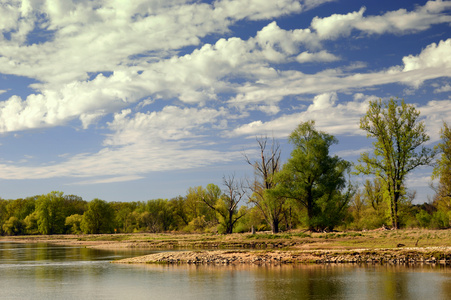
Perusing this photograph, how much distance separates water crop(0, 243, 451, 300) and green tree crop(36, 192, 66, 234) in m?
109

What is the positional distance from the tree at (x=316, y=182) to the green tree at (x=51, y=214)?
101 m

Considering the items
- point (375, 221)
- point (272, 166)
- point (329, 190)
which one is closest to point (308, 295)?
point (329, 190)

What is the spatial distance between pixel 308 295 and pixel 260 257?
60.2 feet

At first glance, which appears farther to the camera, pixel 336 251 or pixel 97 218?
pixel 97 218

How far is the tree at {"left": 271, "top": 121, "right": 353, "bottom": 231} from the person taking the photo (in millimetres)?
61750

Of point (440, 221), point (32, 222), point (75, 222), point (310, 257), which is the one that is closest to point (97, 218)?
point (75, 222)

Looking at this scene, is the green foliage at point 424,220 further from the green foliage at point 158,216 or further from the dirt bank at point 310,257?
the green foliage at point 158,216

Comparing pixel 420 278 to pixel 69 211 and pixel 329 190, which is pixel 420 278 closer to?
pixel 329 190

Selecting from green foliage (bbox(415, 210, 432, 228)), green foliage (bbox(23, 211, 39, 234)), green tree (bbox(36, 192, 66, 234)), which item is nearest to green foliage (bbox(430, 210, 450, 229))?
green foliage (bbox(415, 210, 432, 228))

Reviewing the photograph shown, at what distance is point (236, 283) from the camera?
1094 inches

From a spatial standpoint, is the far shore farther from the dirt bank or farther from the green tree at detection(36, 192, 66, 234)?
the green tree at detection(36, 192, 66, 234)

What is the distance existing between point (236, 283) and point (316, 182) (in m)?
37.4

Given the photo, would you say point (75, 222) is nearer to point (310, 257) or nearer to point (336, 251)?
point (310, 257)

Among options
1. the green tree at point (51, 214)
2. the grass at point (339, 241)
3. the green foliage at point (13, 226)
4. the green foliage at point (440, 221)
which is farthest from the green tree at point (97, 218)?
the green foliage at point (440, 221)
